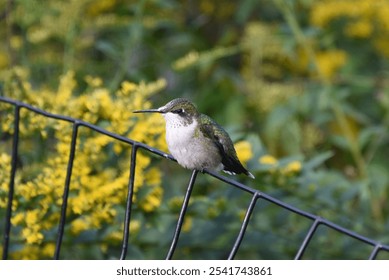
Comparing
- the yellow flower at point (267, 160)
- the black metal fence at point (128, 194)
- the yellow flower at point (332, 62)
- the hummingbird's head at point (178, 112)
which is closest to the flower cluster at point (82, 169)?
the black metal fence at point (128, 194)

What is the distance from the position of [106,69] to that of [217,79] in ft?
1.65

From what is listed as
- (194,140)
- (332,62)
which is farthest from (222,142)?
(332,62)

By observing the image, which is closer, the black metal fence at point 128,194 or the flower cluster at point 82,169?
the black metal fence at point 128,194

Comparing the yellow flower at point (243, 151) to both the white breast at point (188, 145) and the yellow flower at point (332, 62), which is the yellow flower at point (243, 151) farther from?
the yellow flower at point (332, 62)

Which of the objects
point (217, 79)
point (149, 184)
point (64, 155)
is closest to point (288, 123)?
point (217, 79)

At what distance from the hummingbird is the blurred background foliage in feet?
1.07

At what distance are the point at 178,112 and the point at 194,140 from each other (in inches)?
3.5

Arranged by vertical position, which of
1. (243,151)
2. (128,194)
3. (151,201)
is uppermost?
(243,151)

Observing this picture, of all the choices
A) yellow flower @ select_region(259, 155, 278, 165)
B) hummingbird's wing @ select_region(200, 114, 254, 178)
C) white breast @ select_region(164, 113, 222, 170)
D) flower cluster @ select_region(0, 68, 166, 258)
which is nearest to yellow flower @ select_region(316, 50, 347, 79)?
yellow flower @ select_region(259, 155, 278, 165)

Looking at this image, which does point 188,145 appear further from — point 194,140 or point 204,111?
point 204,111

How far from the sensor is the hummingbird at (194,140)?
1.68 metres

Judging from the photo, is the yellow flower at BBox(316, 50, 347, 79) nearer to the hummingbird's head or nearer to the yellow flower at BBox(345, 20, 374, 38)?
the yellow flower at BBox(345, 20, 374, 38)

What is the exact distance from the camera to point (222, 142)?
71.7 inches
